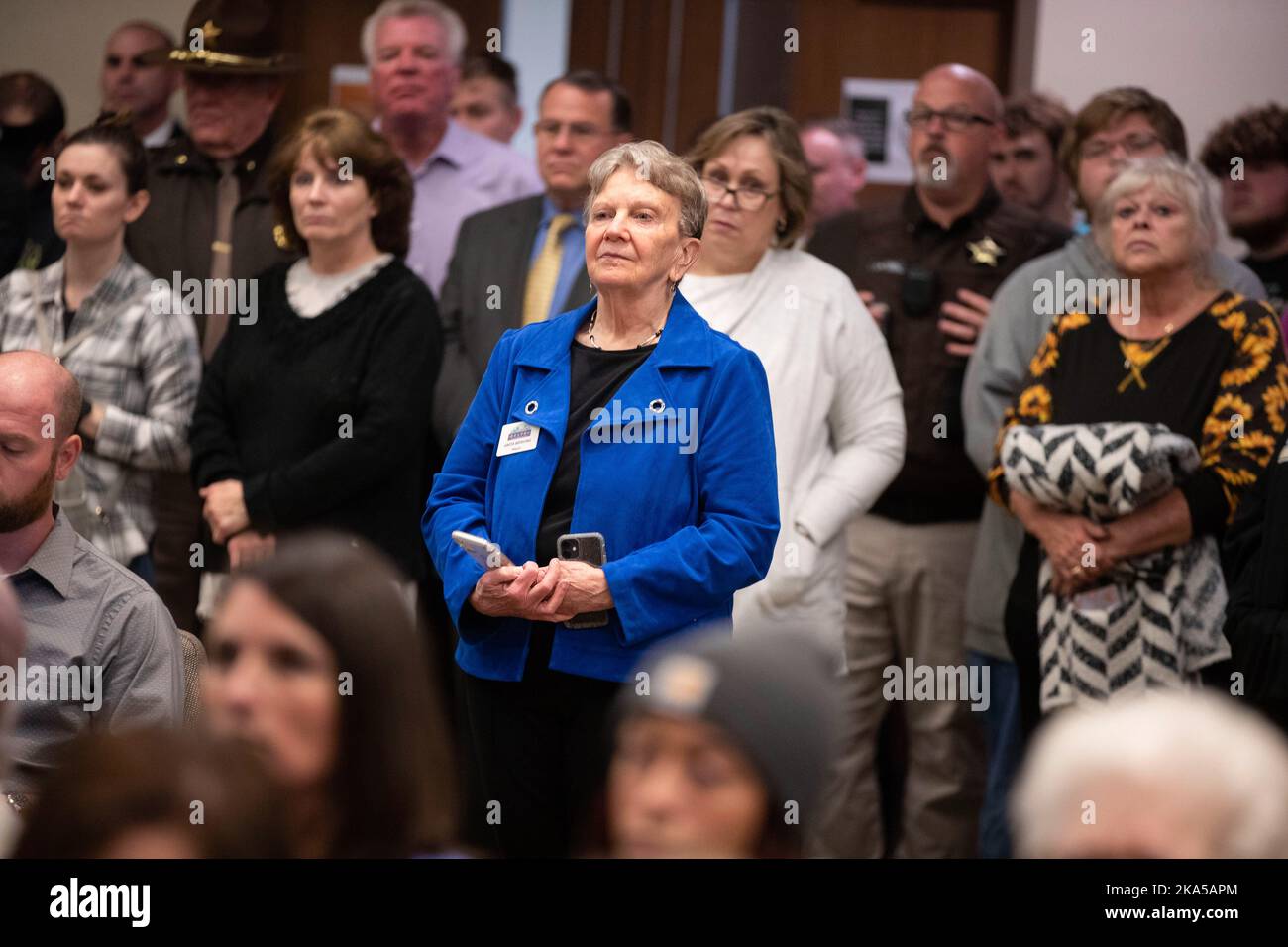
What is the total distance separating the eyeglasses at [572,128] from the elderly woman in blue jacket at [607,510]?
4.51 feet

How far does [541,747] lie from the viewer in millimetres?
2883

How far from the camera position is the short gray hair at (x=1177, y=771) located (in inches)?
52.6

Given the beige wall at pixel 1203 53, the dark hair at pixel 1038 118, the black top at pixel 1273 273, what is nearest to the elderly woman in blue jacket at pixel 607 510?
the black top at pixel 1273 273

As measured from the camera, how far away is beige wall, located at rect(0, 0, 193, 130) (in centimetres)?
621

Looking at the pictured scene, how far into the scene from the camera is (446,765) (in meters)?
1.68

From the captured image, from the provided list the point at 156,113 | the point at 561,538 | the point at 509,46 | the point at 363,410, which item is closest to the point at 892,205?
the point at 363,410

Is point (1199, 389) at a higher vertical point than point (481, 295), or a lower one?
lower

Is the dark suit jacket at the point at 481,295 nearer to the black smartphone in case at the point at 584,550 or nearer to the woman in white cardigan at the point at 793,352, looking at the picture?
the woman in white cardigan at the point at 793,352

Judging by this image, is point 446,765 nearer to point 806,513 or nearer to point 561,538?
point 561,538

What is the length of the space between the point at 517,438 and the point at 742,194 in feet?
3.30

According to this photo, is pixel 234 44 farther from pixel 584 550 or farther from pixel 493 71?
pixel 584 550

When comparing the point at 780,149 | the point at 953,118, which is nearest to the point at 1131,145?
the point at 953,118

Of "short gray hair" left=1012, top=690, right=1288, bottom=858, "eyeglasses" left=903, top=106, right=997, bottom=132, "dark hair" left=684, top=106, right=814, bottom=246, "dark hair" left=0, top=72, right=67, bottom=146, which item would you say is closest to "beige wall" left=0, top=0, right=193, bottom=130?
"dark hair" left=0, top=72, right=67, bottom=146
